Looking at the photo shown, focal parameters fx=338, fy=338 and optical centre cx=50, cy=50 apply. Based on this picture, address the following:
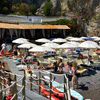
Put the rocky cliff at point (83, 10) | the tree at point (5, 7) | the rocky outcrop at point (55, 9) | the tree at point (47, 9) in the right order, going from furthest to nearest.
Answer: the tree at point (5, 7) → the rocky outcrop at point (55, 9) → the tree at point (47, 9) → the rocky cliff at point (83, 10)

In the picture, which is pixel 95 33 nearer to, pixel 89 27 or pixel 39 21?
pixel 89 27

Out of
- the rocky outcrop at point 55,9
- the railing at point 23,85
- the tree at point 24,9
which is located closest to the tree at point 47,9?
the rocky outcrop at point 55,9

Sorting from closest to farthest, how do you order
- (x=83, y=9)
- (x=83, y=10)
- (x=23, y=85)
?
(x=23, y=85)
(x=83, y=10)
(x=83, y=9)

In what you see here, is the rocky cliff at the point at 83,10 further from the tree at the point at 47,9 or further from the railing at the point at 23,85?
the railing at the point at 23,85

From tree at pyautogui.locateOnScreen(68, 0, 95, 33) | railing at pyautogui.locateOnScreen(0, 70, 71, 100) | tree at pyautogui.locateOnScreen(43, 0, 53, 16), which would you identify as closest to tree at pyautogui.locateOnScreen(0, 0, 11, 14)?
tree at pyautogui.locateOnScreen(43, 0, 53, 16)

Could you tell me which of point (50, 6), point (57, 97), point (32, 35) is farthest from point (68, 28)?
point (57, 97)

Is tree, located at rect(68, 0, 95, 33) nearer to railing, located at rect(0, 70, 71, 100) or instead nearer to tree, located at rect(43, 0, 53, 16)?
tree, located at rect(43, 0, 53, 16)

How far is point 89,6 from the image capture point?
61750 millimetres

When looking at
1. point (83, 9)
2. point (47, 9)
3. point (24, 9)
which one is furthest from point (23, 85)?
point (24, 9)

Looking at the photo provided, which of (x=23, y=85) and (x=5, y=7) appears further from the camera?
(x=5, y=7)

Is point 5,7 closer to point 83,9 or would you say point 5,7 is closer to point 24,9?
point 24,9

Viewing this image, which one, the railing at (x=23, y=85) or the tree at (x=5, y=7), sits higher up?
the railing at (x=23, y=85)

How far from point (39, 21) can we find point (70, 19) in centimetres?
557

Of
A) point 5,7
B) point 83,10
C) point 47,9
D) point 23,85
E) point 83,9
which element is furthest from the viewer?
point 5,7
